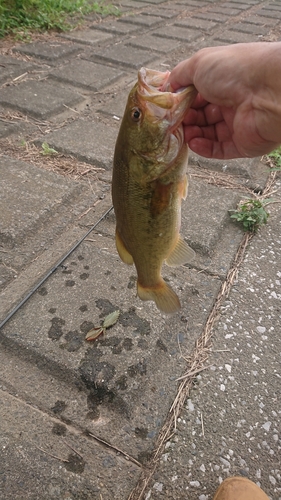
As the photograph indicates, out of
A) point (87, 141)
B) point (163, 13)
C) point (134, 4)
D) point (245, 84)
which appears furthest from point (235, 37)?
point (245, 84)

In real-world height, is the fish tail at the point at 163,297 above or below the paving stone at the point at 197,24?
below

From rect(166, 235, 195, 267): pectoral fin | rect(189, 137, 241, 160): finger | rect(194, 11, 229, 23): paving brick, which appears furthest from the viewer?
rect(194, 11, 229, 23): paving brick

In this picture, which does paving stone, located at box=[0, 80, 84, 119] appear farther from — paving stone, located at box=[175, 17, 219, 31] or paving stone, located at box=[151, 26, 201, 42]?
paving stone, located at box=[175, 17, 219, 31]

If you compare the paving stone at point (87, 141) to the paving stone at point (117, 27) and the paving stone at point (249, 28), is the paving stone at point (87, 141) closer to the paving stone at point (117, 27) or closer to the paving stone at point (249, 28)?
the paving stone at point (117, 27)

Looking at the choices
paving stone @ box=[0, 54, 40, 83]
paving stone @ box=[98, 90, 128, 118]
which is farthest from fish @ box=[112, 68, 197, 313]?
paving stone @ box=[0, 54, 40, 83]

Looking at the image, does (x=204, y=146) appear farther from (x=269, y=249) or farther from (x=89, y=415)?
(x=89, y=415)

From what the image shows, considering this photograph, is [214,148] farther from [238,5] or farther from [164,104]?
[238,5]

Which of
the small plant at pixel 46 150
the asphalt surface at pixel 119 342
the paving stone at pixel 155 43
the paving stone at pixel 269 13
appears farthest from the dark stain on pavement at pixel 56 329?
the paving stone at pixel 269 13
